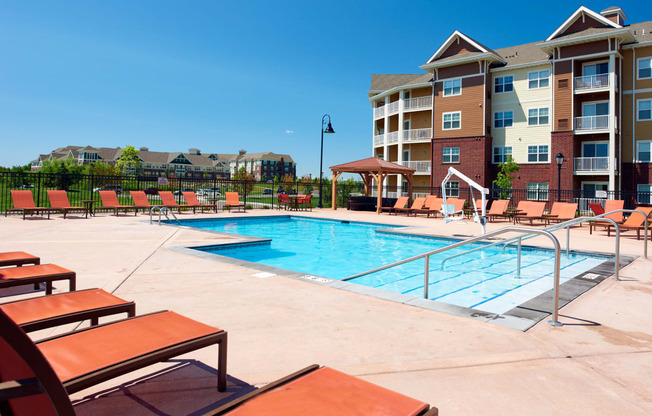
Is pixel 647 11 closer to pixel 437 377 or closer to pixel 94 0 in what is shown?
pixel 94 0

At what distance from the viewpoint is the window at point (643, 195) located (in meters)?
25.3

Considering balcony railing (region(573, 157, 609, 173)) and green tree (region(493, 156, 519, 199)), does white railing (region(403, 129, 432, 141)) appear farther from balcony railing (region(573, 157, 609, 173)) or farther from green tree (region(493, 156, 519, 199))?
balcony railing (region(573, 157, 609, 173))

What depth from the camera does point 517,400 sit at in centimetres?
259

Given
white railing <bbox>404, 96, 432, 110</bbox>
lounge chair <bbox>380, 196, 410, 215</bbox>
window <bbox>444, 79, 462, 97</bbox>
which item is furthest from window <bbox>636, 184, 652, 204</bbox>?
white railing <bbox>404, 96, 432, 110</bbox>

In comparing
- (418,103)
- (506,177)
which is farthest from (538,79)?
(418,103)

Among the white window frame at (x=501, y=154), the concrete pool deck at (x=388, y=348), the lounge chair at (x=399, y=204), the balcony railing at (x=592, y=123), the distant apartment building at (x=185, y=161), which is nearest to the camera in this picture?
the concrete pool deck at (x=388, y=348)

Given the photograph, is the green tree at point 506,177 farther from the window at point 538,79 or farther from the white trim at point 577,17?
the white trim at point 577,17

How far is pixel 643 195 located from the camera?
2589 centimetres

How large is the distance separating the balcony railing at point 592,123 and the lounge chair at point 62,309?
31413 millimetres

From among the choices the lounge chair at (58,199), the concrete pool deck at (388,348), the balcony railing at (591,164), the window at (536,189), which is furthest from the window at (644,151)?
the lounge chair at (58,199)

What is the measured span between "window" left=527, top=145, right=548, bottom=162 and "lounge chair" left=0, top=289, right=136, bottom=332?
106 feet

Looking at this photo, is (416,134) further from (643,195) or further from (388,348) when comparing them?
(388,348)

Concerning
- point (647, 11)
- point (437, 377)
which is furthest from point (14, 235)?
point (647, 11)

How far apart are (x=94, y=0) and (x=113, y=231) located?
8.45 meters
